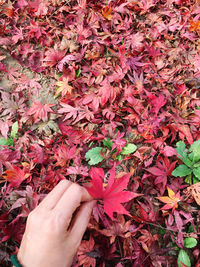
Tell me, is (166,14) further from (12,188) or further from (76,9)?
(12,188)

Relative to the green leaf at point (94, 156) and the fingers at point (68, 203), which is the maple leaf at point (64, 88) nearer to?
the green leaf at point (94, 156)

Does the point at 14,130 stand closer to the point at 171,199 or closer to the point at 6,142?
the point at 6,142

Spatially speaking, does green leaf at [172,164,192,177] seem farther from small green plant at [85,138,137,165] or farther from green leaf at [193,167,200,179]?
small green plant at [85,138,137,165]

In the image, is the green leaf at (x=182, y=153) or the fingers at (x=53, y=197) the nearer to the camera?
the fingers at (x=53, y=197)

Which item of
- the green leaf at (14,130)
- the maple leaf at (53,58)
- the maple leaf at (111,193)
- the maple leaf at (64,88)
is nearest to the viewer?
the maple leaf at (111,193)

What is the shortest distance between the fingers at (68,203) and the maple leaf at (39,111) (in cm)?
94

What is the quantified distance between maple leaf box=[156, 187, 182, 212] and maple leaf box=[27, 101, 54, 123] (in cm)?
108

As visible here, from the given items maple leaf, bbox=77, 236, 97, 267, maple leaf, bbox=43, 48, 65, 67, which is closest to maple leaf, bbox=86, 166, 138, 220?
maple leaf, bbox=77, 236, 97, 267

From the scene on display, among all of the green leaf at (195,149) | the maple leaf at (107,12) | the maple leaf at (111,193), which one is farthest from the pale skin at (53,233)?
the maple leaf at (107,12)

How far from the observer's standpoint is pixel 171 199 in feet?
4.37

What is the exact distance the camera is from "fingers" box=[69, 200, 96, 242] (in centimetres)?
78

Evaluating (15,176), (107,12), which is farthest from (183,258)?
(107,12)

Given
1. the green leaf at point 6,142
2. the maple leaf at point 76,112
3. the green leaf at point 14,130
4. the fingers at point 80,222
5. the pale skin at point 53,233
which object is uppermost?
the pale skin at point 53,233

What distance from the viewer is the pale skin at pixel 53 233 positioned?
0.70 metres
